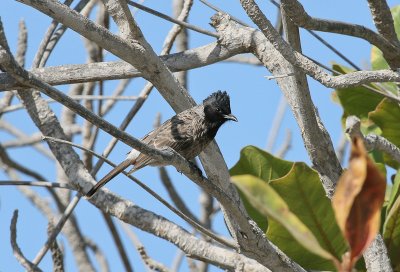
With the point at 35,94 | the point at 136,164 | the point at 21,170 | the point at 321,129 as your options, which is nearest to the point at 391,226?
the point at 321,129

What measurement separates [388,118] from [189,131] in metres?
1.16

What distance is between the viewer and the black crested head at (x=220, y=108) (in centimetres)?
470

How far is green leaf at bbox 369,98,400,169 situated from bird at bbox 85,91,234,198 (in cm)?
86

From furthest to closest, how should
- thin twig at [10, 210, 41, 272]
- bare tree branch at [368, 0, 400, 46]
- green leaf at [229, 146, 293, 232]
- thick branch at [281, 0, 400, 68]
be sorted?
1. green leaf at [229, 146, 293, 232]
2. thin twig at [10, 210, 41, 272]
3. bare tree branch at [368, 0, 400, 46]
4. thick branch at [281, 0, 400, 68]

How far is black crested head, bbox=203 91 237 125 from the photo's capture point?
4695 mm

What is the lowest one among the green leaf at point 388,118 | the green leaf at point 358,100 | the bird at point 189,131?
the green leaf at point 388,118

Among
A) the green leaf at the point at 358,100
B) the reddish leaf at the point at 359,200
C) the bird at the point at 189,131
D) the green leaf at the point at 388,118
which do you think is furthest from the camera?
the green leaf at the point at 358,100

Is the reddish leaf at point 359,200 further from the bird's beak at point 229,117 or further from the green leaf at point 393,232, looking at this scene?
the bird's beak at point 229,117

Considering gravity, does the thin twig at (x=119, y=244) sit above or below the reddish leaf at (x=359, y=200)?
above

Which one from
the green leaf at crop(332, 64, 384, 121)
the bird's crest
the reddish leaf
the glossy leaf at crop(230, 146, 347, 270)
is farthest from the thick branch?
the bird's crest

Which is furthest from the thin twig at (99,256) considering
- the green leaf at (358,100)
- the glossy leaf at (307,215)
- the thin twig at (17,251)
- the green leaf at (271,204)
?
the green leaf at (271,204)

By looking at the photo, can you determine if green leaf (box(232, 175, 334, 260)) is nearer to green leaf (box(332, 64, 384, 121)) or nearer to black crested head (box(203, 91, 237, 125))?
green leaf (box(332, 64, 384, 121))

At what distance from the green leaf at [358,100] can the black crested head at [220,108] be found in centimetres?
71

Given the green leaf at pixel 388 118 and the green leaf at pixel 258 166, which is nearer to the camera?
the green leaf at pixel 258 166
